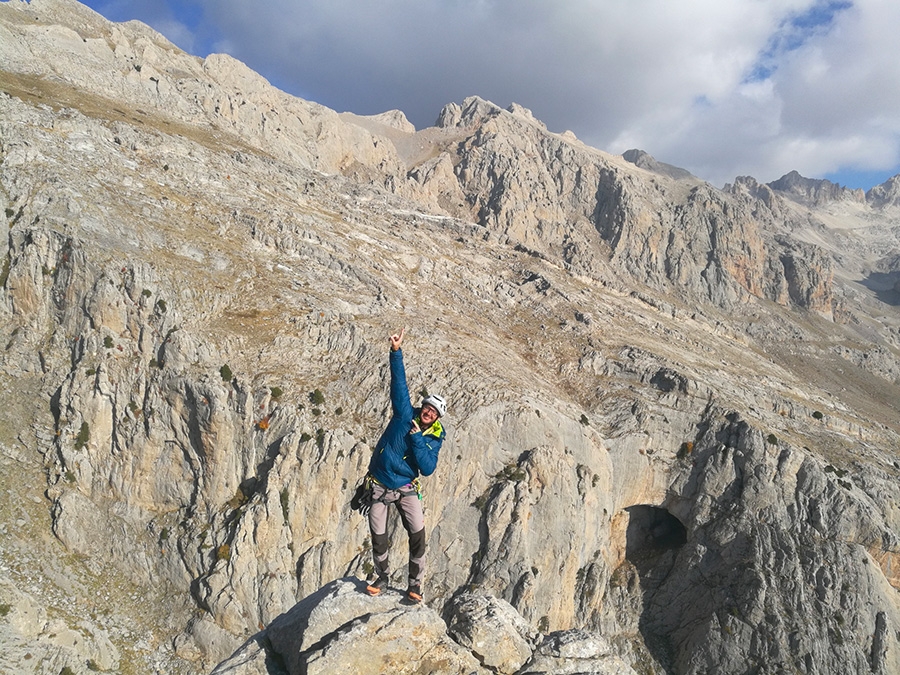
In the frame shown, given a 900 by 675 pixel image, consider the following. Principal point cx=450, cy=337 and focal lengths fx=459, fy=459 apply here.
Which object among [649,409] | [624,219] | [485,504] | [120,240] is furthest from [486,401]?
[624,219]

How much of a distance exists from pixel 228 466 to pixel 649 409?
142 feet

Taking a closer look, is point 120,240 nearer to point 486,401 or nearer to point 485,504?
point 486,401

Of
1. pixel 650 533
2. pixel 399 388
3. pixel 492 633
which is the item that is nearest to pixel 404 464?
pixel 399 388

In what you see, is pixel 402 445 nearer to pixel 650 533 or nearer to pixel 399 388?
pixel 399 388

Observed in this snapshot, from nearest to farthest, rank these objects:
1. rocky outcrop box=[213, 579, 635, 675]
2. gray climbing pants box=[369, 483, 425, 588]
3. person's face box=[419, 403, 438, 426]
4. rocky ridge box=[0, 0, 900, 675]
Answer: rocky outcrop box=[213, 579, 635, 675] → person's face box=[419, 403, 438, 426] → gray climbing pants box=[369, 483, 425, 588] → rocky ridge box=[0, 0, 900, 675]

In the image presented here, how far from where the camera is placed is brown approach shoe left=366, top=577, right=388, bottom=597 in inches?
436

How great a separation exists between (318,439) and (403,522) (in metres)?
27.1

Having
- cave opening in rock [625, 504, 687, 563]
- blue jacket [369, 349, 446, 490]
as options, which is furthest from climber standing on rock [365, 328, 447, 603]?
cave opening in rock [625, 504, 687, 563]

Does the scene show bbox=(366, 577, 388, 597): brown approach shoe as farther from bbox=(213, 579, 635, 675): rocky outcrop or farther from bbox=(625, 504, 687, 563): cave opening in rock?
bbox=(625, 504, 687, 563): cave opening in rock

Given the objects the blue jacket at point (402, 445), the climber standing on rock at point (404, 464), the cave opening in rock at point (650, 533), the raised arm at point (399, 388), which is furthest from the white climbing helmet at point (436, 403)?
the cave opening in rock at point (650, 533)

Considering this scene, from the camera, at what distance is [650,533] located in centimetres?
5409

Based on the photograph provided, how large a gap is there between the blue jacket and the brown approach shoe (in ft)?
8.50

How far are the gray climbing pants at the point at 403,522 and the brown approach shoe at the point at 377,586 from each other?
42cm

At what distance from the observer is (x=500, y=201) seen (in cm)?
12900
